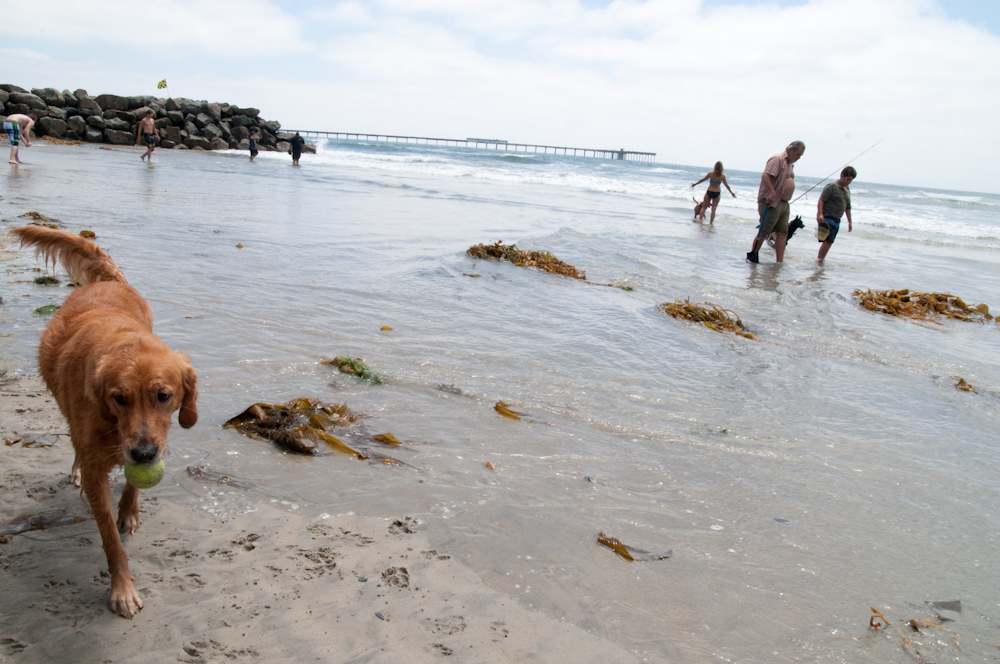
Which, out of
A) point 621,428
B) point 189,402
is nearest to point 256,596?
point 189,402

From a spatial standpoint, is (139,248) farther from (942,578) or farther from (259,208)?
(942,578)

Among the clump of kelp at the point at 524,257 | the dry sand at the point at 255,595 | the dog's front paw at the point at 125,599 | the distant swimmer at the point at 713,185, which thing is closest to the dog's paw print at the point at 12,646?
the dry sand at the point at 255,595

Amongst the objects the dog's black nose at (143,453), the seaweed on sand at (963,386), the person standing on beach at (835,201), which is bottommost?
the seaweed on sand at (963,386)

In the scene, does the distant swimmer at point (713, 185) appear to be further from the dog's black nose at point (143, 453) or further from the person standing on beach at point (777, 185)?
the dog's black nose at point (143, 453)

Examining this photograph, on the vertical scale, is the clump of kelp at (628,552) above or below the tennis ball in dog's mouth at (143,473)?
below

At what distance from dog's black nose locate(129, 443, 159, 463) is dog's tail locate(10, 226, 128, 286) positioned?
1.67 meters

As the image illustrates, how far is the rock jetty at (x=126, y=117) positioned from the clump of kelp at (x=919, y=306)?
35755 mm

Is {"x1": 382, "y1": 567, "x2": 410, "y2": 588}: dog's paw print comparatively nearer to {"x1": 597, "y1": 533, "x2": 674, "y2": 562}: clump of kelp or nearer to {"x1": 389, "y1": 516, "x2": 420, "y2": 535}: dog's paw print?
{"x1": 389, "y1": 516, "x2": 420, "y2": 535}: dog's paw print

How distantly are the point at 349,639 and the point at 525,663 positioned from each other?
639mm

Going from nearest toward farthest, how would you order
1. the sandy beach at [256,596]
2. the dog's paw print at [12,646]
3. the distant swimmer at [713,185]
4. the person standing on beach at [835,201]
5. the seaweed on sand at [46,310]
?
the dog's paw print at [12,646], the sandy beach at [256,596], the seaweed on sand at [46,310], the person standing on beach at [835,201], the distant swimmer at [713,185]

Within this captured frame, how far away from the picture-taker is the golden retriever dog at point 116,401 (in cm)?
221

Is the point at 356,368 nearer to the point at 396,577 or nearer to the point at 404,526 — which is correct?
the point at 404,526

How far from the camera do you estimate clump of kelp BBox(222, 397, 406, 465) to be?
348cm

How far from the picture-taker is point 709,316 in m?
7.36
